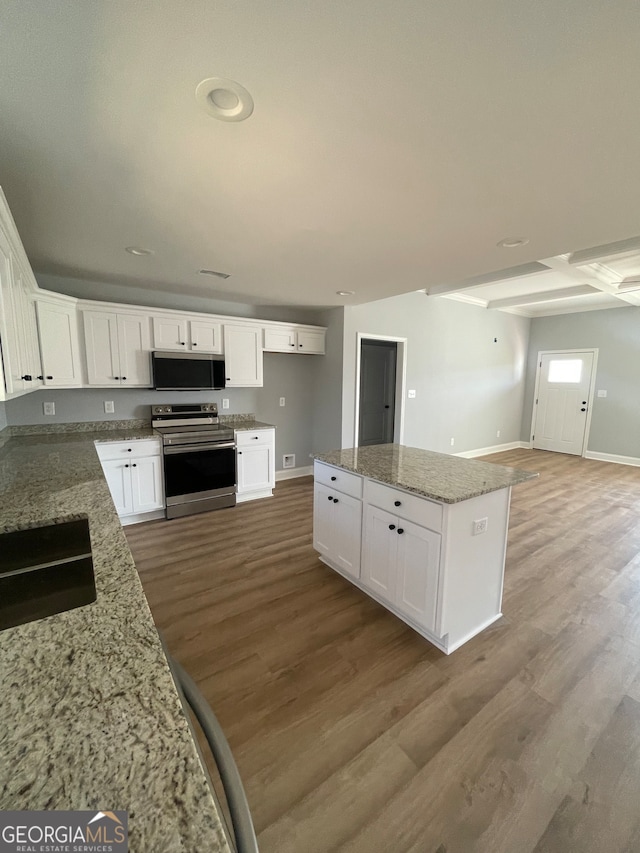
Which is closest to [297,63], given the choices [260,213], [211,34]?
[211,34]

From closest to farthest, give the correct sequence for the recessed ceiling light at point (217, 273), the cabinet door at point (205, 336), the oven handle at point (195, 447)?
the recessed ceiling light at point (217, 273) → the oven handle at point (195, 447) → the cabinet door at point (205, 336)

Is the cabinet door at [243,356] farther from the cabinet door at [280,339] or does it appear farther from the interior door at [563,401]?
the interior door at [563,401]

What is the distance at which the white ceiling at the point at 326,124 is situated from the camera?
990 millimetres

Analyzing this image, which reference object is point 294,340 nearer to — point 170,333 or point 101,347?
point 170,333

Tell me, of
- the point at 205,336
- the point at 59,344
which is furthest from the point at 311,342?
the point at 59,344

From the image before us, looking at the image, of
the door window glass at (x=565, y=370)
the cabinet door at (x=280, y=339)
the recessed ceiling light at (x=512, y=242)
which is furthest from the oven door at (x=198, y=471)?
the door window glass at (x=565, y=370)

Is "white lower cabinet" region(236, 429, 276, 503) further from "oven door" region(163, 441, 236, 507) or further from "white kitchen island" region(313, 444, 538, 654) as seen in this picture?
"white kitchen island" region(313, 444, 538, 654)

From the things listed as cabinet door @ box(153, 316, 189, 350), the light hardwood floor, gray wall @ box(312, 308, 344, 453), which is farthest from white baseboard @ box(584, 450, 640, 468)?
cabinet door @ box(153, 316, 189, 350)

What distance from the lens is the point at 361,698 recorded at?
5.44 ft

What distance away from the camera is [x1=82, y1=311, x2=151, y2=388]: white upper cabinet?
132 inches

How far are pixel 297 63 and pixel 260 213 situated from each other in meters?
1.00

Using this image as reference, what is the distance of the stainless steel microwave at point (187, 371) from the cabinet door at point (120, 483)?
2.87 ft

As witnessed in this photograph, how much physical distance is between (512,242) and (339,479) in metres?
2.05

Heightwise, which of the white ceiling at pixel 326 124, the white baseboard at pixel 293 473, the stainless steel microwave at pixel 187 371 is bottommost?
the white baseboard at pixel 293 473
